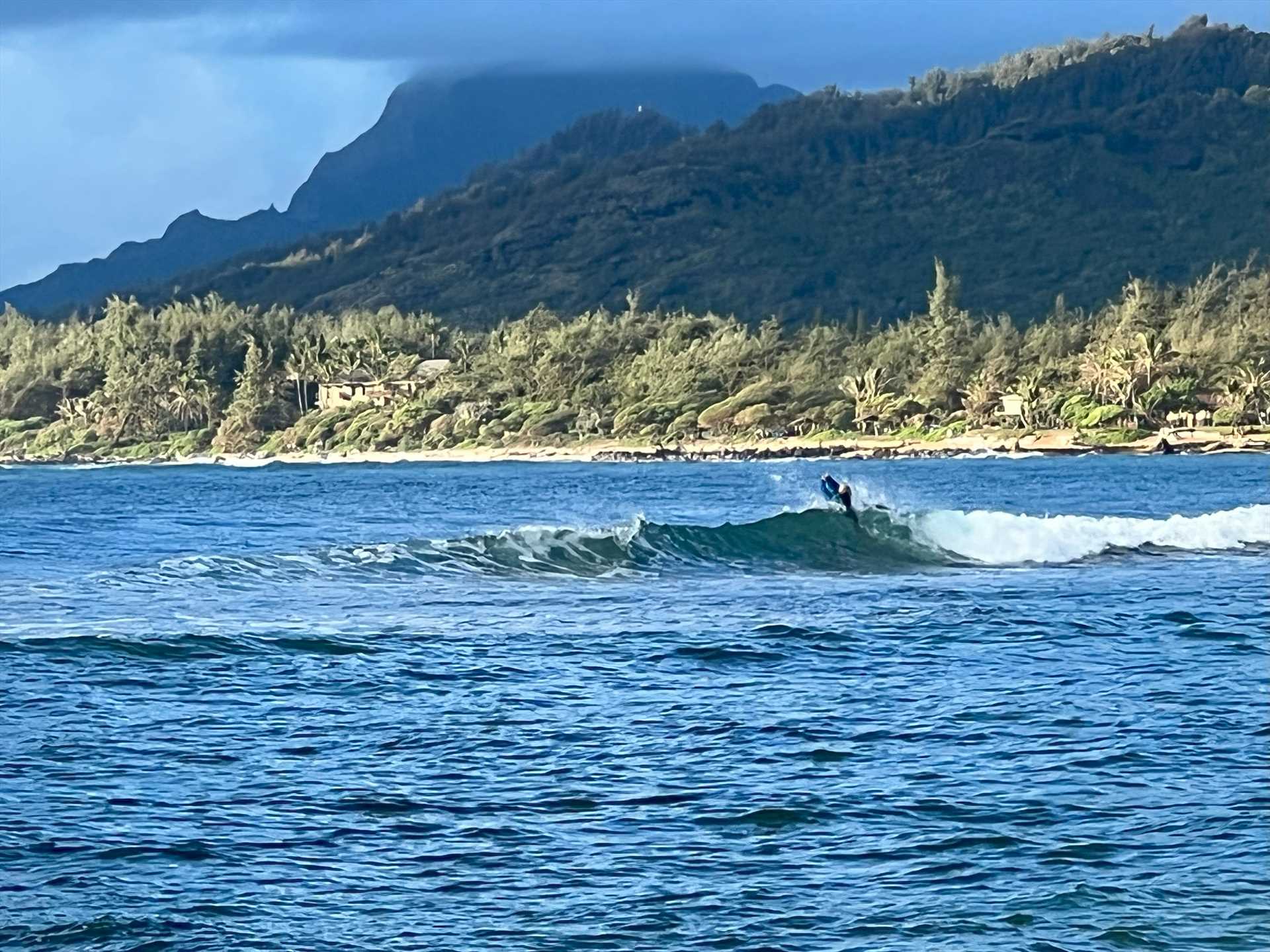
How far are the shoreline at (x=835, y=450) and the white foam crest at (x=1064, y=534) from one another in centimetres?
9385

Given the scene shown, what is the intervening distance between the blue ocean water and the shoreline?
4196 inches

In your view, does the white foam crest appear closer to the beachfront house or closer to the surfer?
the surfer

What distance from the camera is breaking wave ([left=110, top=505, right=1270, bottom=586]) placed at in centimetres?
3759

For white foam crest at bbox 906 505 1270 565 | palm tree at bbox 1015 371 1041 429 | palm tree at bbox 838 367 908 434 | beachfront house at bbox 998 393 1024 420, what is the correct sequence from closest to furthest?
white foam crest at bbox 906 505 1270 565, palm tree at bbox 1015 371 1041 429, beachfront house at bbox 998 393 1024 420, palm tree at bbox 838 367 908 434

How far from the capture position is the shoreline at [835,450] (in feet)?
465

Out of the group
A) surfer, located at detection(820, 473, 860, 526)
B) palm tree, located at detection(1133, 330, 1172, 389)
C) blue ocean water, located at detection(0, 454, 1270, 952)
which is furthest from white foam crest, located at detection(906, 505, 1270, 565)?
palm tree, located at detection(1133, 330, 1172, 389)

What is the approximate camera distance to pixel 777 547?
137ft

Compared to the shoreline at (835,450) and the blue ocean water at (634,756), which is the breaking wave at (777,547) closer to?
→ the blue ocean water at (634,756)

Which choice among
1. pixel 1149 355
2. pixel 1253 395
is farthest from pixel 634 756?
pixel 1149 355

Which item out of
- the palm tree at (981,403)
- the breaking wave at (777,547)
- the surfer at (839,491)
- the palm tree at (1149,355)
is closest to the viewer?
the breaking wave at (777,547)

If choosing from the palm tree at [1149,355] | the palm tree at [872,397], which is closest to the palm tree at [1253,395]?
the palm tree at [1149,355]

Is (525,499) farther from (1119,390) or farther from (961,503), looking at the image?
(1119,390)

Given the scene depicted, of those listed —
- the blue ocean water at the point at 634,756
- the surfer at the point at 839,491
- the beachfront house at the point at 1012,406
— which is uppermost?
the beachfront house at the point at 1012,406

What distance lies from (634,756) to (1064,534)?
1088 inches
